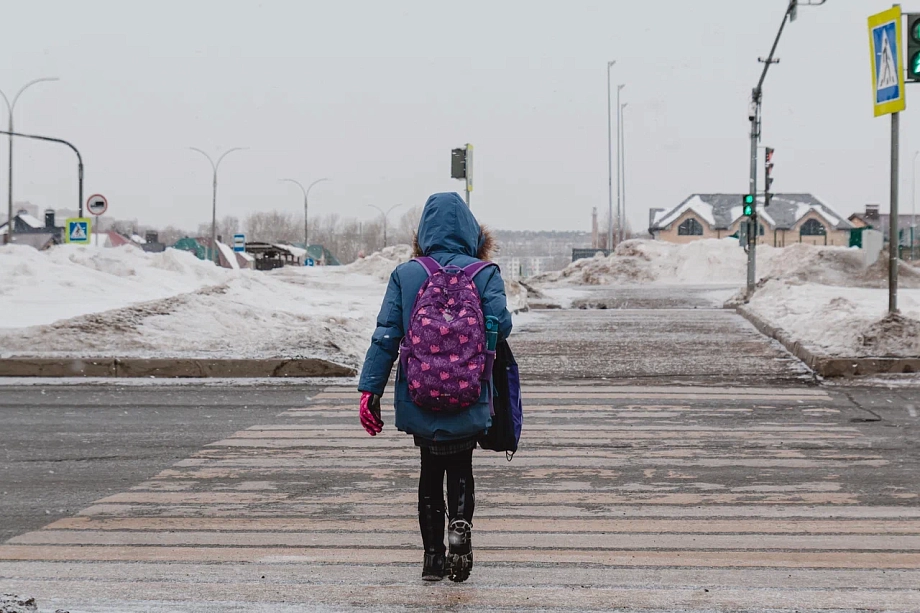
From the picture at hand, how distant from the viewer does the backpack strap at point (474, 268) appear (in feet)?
15.3

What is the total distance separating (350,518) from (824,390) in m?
7.16

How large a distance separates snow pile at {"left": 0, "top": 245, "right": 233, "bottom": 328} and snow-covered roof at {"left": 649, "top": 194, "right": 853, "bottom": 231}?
8421cm

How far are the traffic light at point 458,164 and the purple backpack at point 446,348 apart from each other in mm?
13318

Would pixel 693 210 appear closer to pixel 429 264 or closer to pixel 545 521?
pixel 545 521

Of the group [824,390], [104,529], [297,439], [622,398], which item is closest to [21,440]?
[297,439]

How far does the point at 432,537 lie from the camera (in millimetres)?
4801

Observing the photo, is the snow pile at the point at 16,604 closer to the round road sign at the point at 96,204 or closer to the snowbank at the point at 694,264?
the round road sign at the point at 96,204

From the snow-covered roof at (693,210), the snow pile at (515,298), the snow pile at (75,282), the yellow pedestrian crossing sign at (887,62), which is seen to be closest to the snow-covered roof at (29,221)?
the snow-covered roof at (693,210)

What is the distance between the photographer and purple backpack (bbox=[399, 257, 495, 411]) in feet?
14.6

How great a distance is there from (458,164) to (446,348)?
13708mm

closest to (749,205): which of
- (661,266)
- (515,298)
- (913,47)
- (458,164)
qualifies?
(515,298)

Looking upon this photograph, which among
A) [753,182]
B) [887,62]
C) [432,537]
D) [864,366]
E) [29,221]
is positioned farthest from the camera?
[29,221]

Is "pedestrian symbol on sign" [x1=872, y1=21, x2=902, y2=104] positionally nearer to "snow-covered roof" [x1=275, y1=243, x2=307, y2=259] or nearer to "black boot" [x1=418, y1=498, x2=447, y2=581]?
"black boot" [x1=418, y1=498, x2=447, y2=581]

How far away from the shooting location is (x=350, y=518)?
6191 mm
